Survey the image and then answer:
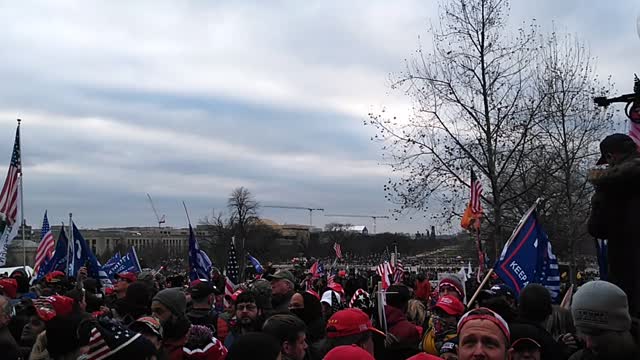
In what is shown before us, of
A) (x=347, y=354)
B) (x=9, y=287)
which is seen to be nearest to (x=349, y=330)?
(x=347, y=354)

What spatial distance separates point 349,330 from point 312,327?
188cm

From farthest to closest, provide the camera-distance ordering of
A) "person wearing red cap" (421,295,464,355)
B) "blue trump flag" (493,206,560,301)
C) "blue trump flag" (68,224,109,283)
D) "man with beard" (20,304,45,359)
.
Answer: "blue trump flag" (68,224,109,283)
"blue trump flag" (493,206,560,301)
"man with beard" (20,304,45,359)
"person wearing red cap" (421,295,464,355)

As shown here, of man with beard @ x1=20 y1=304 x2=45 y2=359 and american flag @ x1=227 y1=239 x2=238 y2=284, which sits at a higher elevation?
american flag @ x1=227 y1=239 x2=238 y2=284

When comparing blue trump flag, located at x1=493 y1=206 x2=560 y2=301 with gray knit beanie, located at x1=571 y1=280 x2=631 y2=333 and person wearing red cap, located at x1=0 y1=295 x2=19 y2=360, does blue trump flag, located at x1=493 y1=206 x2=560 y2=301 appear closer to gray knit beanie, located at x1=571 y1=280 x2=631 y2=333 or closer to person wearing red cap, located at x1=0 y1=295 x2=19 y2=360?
gray knit beanie, located at x1=571 y1=280 x2=631 y2=333

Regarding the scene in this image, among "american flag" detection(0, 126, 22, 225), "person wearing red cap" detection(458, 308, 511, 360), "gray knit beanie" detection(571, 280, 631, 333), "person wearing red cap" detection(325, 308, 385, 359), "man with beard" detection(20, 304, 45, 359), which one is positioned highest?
"american flag" detection(0, 126, 22, 225)

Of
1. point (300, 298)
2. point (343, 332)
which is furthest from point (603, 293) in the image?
point (300, 298)

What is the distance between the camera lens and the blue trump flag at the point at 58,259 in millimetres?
16406

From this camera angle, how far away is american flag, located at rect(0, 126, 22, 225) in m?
15.5

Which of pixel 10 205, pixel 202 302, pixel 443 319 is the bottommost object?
pixel 443 319

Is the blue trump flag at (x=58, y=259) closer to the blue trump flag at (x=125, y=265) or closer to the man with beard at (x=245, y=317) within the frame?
the blue trump flag at (x=125, y=265)

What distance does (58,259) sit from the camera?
16.4 meters

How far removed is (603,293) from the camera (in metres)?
3.55

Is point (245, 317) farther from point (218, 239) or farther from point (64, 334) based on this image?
point (218, 239)

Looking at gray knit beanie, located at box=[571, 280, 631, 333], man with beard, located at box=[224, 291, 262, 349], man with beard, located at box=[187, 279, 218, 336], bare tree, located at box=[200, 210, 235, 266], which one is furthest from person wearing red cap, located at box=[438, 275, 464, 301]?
bare tree, located at box=[200, 210, 235, 266]
